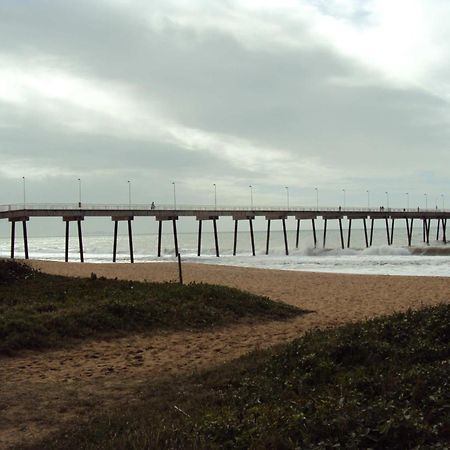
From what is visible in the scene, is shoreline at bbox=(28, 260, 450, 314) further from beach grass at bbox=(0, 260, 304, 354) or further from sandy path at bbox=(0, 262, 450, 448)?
beach grass at bbox=(0, 260, 304, 354)

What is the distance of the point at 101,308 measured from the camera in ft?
40.7

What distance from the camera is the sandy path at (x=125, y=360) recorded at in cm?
641

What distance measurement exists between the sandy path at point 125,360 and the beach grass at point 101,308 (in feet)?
1.83

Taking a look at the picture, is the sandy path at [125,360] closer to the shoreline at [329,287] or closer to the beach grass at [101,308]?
the shoreline at [329,287]

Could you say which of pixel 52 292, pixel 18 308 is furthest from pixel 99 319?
pixel 52 292

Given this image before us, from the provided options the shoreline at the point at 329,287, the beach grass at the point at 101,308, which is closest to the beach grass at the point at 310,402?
the beach grass at the point at 101,308

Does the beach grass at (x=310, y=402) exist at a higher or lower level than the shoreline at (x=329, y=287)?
higher

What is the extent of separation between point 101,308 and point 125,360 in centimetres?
332

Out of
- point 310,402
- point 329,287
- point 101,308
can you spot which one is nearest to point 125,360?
point 101,308

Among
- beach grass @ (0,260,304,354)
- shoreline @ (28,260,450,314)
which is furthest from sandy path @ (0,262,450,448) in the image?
beach grass @ (0,260,304,354)

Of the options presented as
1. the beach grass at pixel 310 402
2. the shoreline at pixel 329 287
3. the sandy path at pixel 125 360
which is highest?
the beach grass at pixel 310 402

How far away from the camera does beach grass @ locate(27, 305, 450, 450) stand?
4160mm

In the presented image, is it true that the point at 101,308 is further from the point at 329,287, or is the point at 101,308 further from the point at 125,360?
the point at 329,287

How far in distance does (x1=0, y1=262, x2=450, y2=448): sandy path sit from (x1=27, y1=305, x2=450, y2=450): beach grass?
0.66 m
